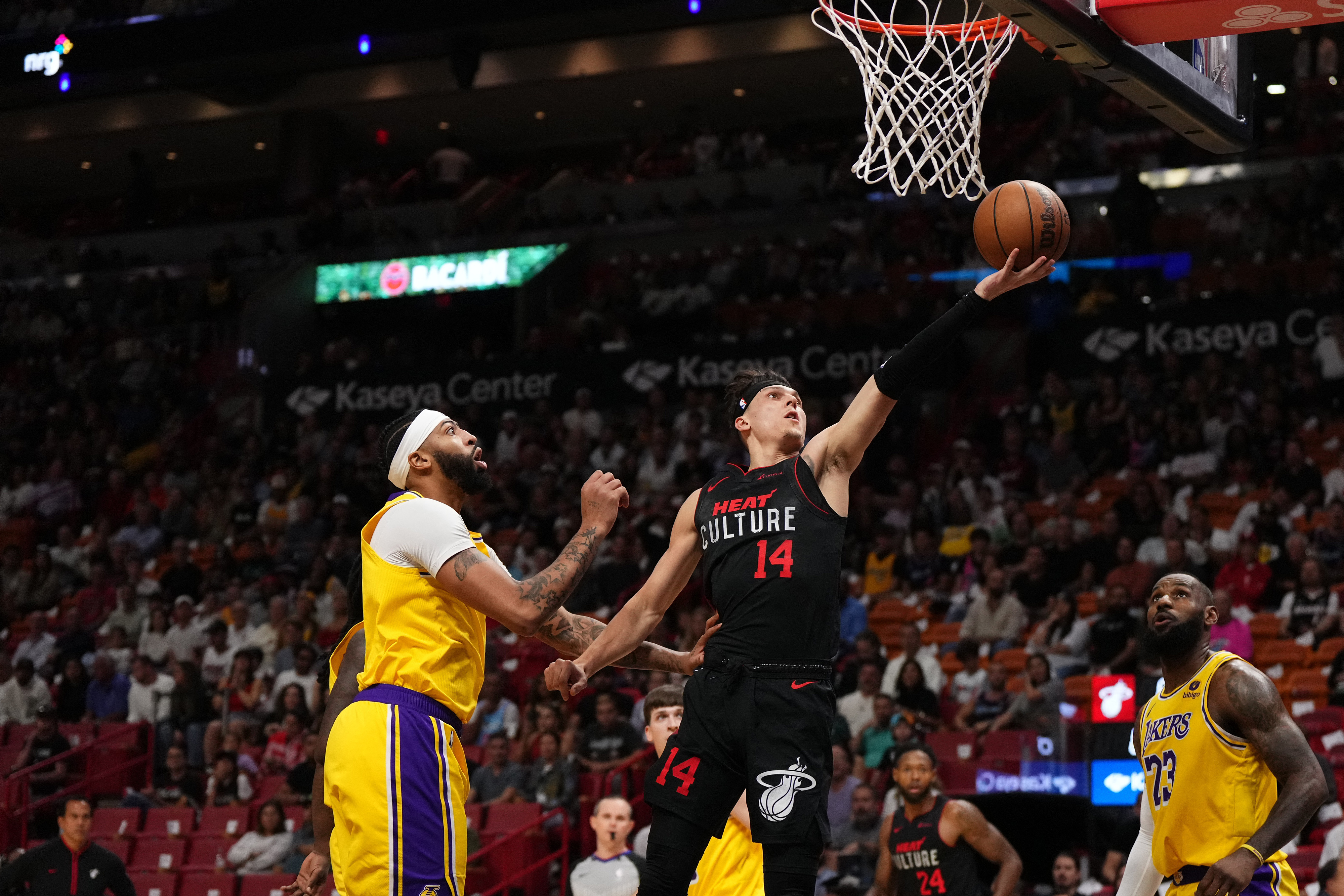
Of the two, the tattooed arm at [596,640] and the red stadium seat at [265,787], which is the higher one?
the tattooed arm at [596,640]

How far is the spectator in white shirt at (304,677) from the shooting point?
14812 mm

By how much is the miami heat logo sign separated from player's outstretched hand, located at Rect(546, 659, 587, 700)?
0.67 metres

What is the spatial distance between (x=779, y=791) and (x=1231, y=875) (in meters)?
1.62

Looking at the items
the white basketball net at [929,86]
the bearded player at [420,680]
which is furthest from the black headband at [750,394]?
the white basketball net at [929,86]

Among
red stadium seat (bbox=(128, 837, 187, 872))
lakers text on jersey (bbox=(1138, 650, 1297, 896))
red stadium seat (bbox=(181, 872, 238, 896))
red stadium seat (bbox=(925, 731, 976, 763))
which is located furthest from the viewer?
red stadium seat (bbox=(128, 837, 187, 872))

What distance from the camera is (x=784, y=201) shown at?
23203 mm

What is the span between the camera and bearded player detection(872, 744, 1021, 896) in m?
8.38

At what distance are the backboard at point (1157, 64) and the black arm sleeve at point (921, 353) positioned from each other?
46.3 inches

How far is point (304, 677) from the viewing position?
15.1 meters

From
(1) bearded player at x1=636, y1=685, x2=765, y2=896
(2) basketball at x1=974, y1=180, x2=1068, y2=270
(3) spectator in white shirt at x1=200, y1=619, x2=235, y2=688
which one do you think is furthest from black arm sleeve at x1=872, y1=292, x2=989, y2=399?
(3) spectator in white shirt at x1=200, y1=619, x2=235, y2=688

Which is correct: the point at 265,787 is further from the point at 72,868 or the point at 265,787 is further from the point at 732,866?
the point at 732,866

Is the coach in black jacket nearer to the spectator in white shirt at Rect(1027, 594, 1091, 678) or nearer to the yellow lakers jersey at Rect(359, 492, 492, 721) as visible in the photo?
the yellow lakers jersey at Rect(359, 492, 492, 721)

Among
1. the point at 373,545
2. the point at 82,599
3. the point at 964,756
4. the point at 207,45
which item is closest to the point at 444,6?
the point at 207,45

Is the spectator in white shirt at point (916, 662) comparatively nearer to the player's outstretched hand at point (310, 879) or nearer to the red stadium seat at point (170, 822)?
the red stadium seat at point (170, 822)
